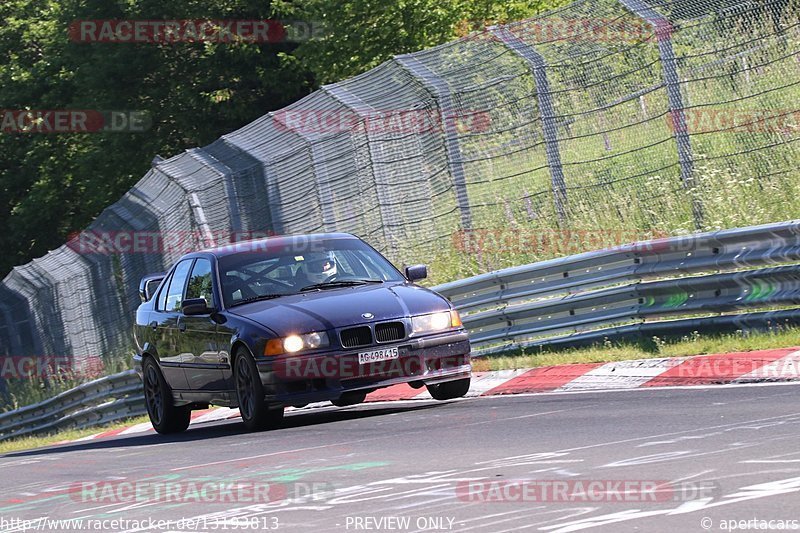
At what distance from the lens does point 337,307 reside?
38.7 feet

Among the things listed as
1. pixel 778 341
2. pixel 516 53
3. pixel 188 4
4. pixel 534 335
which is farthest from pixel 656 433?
pixel 188 4

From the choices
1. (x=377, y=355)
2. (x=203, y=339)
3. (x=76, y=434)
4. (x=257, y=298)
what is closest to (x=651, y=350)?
(x=377, y=355)

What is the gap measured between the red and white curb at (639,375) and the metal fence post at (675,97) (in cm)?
238

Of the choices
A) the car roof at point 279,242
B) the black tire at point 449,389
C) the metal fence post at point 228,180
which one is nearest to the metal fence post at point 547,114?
the car roof at point 279,242

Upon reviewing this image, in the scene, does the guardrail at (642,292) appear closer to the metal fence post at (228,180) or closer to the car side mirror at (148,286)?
the car side mirror at (148,286)

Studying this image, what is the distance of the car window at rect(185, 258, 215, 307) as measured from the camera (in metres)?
13.1

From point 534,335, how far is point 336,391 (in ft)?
11.6

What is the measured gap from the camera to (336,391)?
1149 cm

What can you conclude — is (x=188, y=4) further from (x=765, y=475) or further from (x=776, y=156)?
(x=765, y=475)

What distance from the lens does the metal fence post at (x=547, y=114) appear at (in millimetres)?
15414

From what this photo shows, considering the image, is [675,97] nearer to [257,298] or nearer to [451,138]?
[451,138]

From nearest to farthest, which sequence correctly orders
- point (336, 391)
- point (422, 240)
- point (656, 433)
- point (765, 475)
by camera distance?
1. point (765, 475)
2. point (656, 433)
3. point (336, 391)
4. point (422, 240)

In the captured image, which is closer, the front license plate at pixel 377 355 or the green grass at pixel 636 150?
the front license plate at pixel 377 355

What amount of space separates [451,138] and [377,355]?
18.8ft
